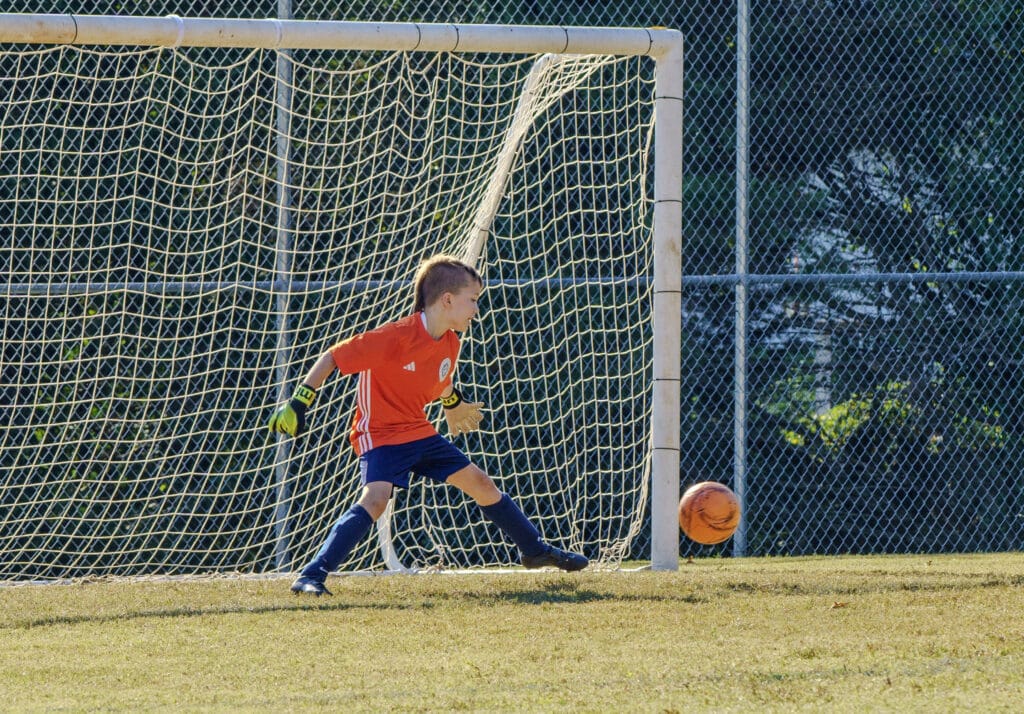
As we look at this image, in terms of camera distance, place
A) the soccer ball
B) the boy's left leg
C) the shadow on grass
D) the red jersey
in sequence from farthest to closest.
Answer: the soccer ball, the boy's left leg, the red jersey, the shadow on grass

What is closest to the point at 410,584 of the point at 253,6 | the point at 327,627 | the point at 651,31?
the point at 327,627

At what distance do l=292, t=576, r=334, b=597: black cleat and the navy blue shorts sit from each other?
1.40 feet

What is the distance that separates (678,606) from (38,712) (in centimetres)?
234

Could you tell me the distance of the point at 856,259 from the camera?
8719 mm

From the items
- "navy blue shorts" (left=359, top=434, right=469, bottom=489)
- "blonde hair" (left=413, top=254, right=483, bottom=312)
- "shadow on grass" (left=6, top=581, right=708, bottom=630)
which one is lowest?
"shadow on grass" (left=6, top=581, right=708, bottom=630)

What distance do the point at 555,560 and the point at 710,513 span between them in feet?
2.25

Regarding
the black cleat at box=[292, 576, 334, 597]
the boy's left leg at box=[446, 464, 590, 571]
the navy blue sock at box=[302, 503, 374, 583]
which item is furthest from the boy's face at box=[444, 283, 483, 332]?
A: the black cleat at box=[292, 576, 334, 597]

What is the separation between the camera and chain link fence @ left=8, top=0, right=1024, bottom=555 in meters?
8.44

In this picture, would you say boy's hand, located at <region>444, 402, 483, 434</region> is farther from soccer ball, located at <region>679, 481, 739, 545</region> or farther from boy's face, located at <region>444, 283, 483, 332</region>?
soccer ball, located at <region>679, 481, 739, 545</region>

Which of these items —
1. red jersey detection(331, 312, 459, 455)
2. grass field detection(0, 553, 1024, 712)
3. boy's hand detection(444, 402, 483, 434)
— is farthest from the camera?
boy's hand detection(444, 402, 483, 434)

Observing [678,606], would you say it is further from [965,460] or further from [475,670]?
[965,460]

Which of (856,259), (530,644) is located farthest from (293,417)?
→ (856,259)

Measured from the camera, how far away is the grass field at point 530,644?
131 inches

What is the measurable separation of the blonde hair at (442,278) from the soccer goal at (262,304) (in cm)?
166
